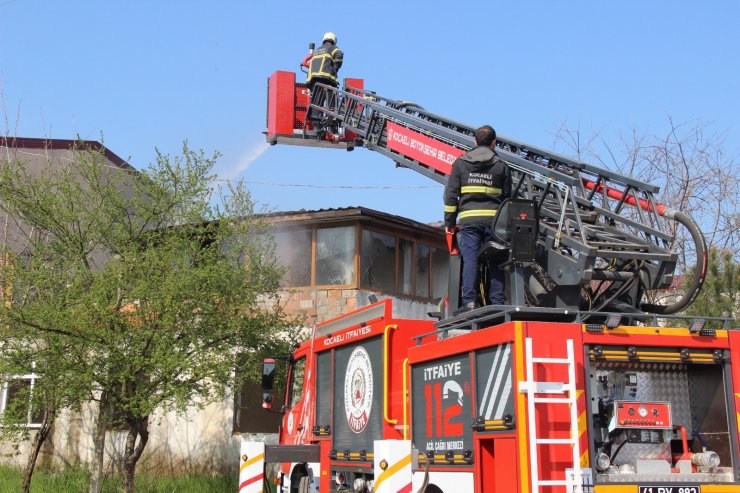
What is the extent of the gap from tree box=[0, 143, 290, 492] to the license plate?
769cm

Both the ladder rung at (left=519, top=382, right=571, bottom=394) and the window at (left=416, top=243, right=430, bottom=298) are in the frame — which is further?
the window at (left=416, top=243, right=430, bottom=298)

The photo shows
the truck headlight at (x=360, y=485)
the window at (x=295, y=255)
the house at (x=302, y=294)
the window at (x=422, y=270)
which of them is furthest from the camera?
the window at (x=422, y=270)

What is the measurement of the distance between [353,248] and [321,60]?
4.35 metres

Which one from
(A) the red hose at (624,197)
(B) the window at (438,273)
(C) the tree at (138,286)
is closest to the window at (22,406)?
(C) the tree at (138,286)

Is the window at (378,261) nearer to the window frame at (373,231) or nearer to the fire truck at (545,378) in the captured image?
the window frame at (373,231)

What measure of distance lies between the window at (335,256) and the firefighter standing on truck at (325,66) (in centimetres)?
324

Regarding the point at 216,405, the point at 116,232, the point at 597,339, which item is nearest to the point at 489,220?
the point at 597,339

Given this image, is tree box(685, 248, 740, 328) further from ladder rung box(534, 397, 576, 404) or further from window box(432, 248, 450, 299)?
window box(432, 248, 450, 299)

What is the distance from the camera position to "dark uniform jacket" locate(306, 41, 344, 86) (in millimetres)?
15602

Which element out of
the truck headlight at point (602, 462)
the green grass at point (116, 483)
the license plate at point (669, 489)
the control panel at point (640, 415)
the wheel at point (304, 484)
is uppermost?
the control panel at point (640, 415)

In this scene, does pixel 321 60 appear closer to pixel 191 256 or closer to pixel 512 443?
pixel 191 256

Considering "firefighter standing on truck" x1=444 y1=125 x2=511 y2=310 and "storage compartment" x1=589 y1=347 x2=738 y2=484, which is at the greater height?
"firefighter standing on truck" x1=444 y1=125 x2=511 y2=310

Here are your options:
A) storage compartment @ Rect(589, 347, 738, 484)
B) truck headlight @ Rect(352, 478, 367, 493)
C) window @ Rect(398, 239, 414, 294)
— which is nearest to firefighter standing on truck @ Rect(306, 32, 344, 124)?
window @ Rect(398, 239, 414, 294)

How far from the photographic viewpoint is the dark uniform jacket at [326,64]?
15.6m
